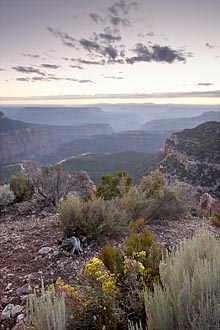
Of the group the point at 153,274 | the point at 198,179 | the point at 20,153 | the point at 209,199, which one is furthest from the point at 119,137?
the point at 153,274

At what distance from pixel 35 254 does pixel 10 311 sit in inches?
72.5

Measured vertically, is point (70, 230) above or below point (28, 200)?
above

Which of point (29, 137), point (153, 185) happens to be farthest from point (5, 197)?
point (29, 137)

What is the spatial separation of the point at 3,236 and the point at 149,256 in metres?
4.22

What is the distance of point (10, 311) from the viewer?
3662mm

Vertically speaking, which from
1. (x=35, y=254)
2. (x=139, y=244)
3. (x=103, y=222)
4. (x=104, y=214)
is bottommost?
(x=35, y=254)

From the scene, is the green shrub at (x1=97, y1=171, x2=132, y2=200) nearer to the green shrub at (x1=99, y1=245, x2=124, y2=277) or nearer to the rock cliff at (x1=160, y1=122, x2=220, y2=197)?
the green shrub at (x1=99, y1=245, x2=124, y2=277)

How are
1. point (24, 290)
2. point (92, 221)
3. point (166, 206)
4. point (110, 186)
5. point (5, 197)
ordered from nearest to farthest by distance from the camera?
point (24, 290) < point (92, 221) < point (166, 206) < point (5, 197) < point (110, 186)

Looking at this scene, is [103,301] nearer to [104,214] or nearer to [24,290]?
[24,290]

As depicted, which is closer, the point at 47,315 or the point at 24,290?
the point at 47,315

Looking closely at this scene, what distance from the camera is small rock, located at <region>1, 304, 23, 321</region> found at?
11.8 ft

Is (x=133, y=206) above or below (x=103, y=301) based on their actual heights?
below

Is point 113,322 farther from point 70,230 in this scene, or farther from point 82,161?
point 82,161

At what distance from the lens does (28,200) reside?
1080 centimetres
